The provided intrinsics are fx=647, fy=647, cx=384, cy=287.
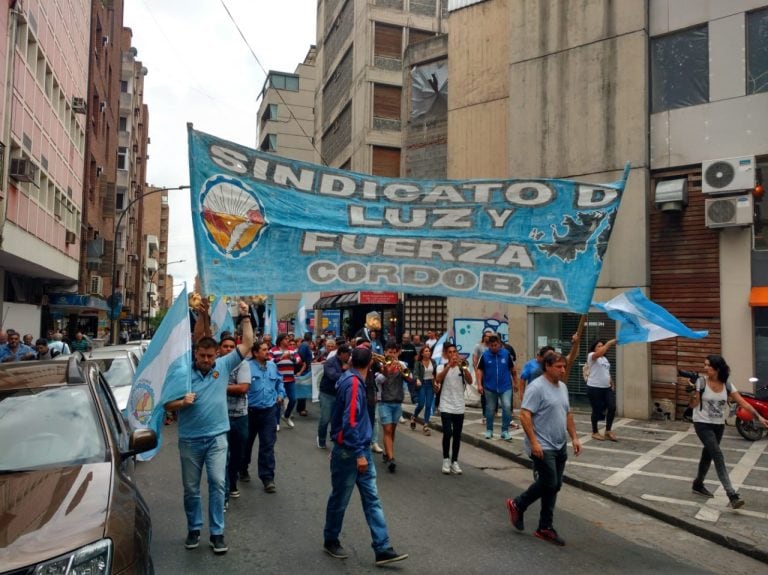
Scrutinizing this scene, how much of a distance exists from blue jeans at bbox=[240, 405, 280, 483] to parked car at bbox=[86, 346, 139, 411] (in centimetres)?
273

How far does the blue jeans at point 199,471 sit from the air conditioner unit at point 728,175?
1182cm

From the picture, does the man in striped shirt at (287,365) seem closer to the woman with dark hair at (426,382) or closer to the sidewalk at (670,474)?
the woman with dark hair at (426,382)

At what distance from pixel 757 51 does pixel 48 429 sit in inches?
584

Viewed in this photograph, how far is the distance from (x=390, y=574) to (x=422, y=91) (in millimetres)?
22860

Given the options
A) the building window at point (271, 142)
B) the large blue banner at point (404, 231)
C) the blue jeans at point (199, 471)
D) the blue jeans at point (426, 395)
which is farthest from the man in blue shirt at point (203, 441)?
the building window at point (271, 142)

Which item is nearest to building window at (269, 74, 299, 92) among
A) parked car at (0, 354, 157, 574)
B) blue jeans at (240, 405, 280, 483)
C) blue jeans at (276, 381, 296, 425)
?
blue jeans at (276, 381, 296, 425)

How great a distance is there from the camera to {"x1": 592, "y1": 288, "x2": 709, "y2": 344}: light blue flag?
762 cm

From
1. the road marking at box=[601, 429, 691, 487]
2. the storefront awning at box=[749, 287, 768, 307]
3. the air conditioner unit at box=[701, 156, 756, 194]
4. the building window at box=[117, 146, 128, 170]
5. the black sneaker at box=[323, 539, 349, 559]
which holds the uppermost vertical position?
the building window at box=[117, 146, 128, 170]

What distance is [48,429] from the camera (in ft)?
14.0

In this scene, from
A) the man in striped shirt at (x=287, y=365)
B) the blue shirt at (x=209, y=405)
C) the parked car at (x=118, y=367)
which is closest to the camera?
the blue shirt at (x=209, y=405)

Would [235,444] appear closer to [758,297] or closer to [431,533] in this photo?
[431,533]

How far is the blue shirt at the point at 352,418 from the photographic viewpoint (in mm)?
5375

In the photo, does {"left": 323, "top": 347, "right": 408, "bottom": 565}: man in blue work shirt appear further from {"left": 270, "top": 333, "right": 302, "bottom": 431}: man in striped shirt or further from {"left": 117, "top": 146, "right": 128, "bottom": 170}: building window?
{"left": 117, "top": 146, "right": 128, "bottom": 170}: building window

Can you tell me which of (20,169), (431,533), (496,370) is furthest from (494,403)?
(20,169)
